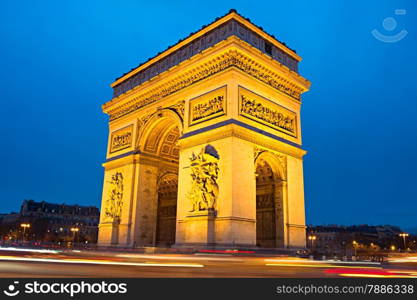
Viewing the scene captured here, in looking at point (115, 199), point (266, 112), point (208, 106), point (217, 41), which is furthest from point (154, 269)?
point (115, 199)

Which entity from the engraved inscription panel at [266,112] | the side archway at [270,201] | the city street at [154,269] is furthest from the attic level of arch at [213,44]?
the city street at [154,269]

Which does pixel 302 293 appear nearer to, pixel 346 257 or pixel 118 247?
pixel 346 257

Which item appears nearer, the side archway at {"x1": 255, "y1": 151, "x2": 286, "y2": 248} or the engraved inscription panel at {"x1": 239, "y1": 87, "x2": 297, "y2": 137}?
the engraved inscription panel at {"x1": 239, "y1": 87, "x2": 297, "y2": 137}

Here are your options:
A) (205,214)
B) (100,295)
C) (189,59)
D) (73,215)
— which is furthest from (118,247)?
(73,215)

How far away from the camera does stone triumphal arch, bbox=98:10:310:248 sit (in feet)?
55.8

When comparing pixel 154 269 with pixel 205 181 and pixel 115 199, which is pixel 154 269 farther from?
pixel 115 199

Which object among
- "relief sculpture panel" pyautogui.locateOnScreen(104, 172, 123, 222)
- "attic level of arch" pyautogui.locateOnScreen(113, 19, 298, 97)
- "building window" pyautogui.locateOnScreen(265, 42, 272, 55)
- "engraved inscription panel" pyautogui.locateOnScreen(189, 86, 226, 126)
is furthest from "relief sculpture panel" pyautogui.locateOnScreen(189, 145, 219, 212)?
"building window" pyautogui.locateOnScreen(265, 42, 272, 55)

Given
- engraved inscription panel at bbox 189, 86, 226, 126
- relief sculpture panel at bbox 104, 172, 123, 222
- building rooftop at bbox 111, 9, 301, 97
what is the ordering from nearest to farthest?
1. engraved inscription panel at bbox 189, 86, 226, 126
2. building rooftop at bbox 111, 9, 301, 97
3. relief sculpture panel at bbox 104, 172, 123, 222

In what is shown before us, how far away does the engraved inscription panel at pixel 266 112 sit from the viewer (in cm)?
1833

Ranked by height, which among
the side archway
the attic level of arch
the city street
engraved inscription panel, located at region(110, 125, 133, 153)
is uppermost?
the attic level of arch

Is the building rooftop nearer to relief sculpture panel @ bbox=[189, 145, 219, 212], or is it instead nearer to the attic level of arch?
the attic level of arch

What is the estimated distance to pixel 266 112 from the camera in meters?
19.7

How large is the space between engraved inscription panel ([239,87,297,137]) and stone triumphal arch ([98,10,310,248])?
6 cm

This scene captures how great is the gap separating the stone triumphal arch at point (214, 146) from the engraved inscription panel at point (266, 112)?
61 mm
